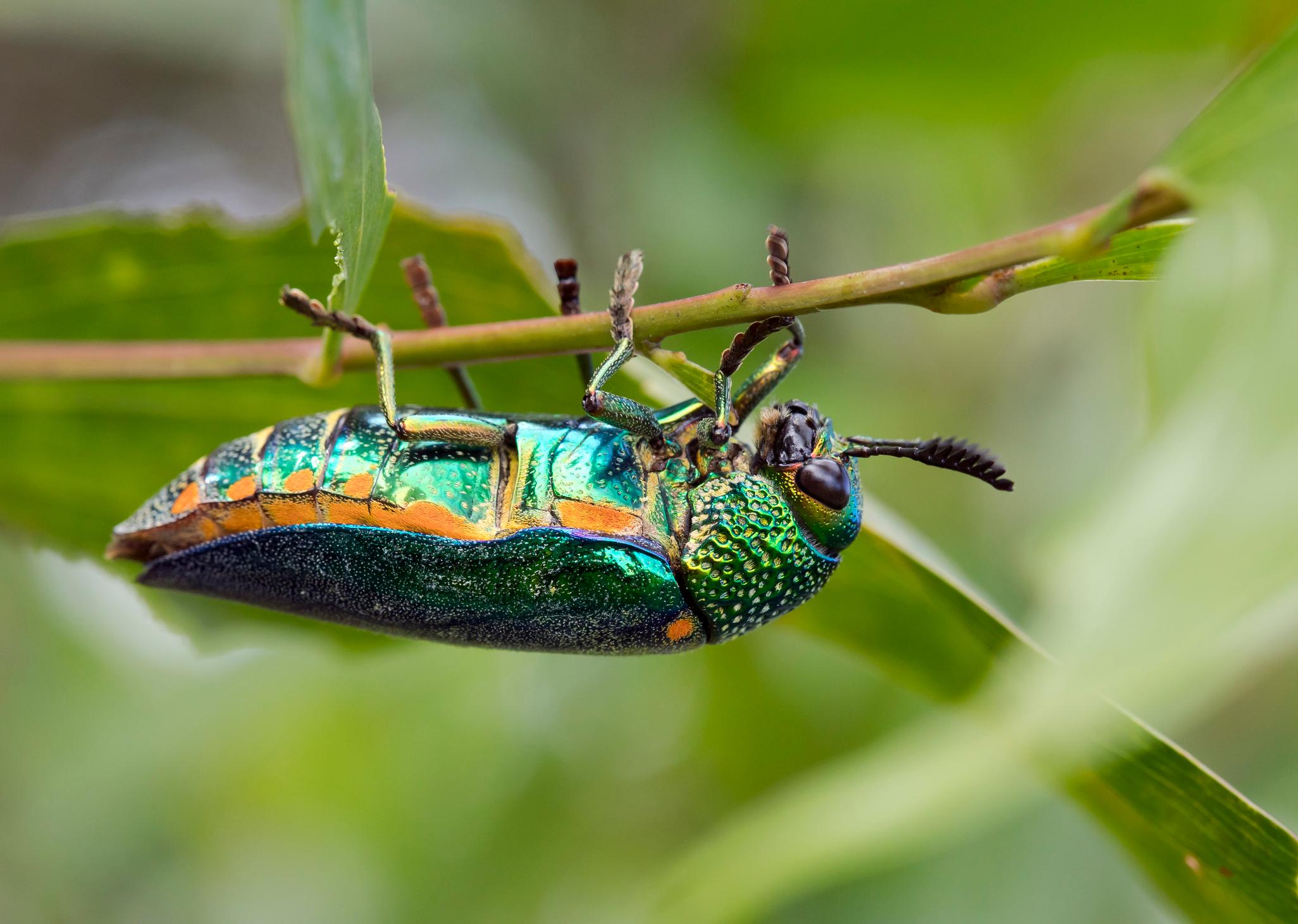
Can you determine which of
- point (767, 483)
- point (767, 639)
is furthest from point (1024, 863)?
point (767, 483)

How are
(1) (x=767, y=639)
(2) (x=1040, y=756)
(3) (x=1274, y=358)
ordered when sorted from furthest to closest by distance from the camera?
(1) (x=767, y=639) → (2) (x=1040, y=756) → (3) (x=1274, y=358)

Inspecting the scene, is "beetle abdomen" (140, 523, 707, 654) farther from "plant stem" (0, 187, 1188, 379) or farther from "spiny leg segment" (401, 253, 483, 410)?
"spiny leg segment" (401, 253, 483, 410)

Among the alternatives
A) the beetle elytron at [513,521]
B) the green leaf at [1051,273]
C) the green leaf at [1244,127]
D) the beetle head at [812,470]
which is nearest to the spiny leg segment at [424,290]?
the beetle elytron at [513,521]

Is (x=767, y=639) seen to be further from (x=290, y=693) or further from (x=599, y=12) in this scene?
(x=599, y=12)

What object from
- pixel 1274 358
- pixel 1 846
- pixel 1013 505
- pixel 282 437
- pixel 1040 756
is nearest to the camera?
pixel 1274 358

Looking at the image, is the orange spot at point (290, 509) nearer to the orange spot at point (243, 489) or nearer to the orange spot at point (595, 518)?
the orange spot at point (243, 489)

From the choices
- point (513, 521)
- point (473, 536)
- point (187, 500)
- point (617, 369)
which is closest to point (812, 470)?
point (617, 369)
